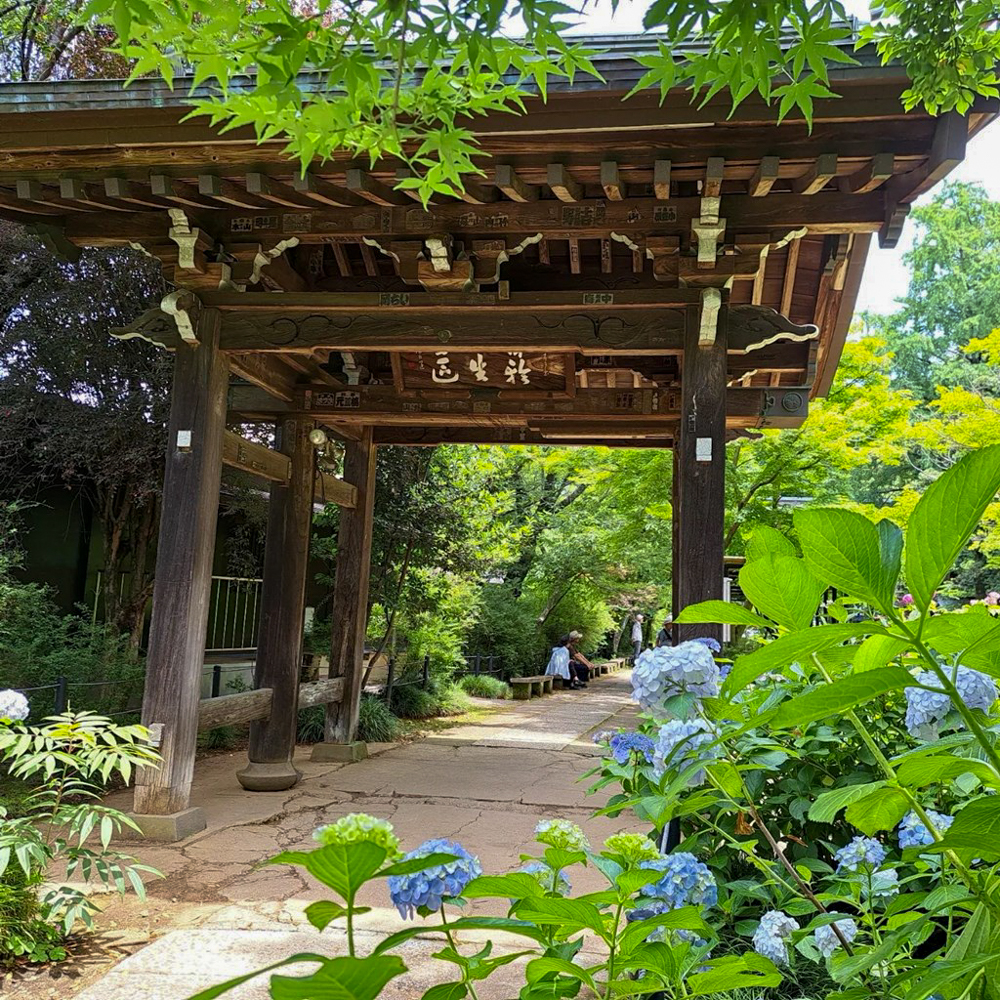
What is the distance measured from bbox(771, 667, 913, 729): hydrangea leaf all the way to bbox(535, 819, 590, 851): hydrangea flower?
0.59 m

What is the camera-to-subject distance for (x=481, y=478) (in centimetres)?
1173

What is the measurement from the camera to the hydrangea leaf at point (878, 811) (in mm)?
896

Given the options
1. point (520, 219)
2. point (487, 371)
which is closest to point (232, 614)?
point (487, 371)

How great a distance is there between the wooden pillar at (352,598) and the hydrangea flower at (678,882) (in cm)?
728

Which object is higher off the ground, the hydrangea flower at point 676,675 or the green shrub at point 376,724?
the hydrangea flower at point 676,675

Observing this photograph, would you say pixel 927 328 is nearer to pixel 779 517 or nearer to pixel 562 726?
pixel 779 517

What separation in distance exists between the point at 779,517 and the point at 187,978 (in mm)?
10519

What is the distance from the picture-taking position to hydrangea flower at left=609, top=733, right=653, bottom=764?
1.90 meters

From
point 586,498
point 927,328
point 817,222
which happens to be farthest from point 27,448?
point 927,328

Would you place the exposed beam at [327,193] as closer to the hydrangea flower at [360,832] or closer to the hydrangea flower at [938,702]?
the hydrangea flower at [938,702]

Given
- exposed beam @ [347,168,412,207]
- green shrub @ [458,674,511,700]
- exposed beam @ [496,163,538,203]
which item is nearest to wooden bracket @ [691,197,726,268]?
exposed beam @ [496,163,538,203]

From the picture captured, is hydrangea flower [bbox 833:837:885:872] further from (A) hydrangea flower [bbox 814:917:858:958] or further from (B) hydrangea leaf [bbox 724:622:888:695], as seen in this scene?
(B) hydrangea leaf [bbox 724:622:888:695]

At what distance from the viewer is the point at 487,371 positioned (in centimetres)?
762

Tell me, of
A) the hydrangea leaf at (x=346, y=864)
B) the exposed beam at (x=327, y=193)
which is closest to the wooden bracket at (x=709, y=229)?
the exposed beam at (x=327, y=193)
